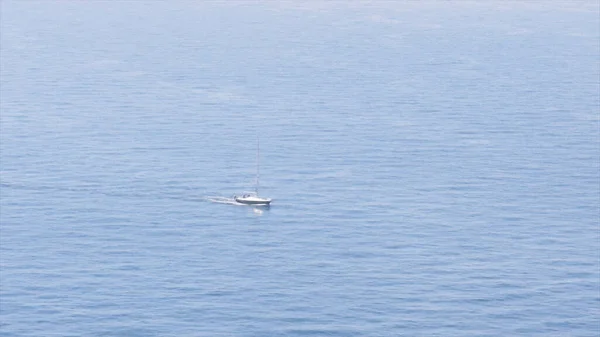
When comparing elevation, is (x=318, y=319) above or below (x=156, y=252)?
below

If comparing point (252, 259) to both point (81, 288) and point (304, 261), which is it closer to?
point (304, 261)

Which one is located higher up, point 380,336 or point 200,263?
point 200,263

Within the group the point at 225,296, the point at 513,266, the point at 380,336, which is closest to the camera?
the point at 380,336

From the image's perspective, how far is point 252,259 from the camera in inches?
7810

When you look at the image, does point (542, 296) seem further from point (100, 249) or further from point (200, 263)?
point (100, 249)

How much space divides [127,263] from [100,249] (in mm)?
6818

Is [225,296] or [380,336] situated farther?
[225,296]

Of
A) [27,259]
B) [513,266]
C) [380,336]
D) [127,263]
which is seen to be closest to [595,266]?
[513,266]

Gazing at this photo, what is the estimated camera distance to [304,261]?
646ft

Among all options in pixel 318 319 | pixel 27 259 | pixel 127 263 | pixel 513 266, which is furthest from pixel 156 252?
pixel 513 266

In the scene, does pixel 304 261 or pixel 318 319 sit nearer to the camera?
pixel 318 319

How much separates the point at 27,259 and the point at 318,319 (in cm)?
4469

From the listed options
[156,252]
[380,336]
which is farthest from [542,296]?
[156,252]

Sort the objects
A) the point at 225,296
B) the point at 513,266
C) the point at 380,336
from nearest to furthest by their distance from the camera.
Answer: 1. the point at 380,336
2. the point at 225,296
3. the point at 513,266
